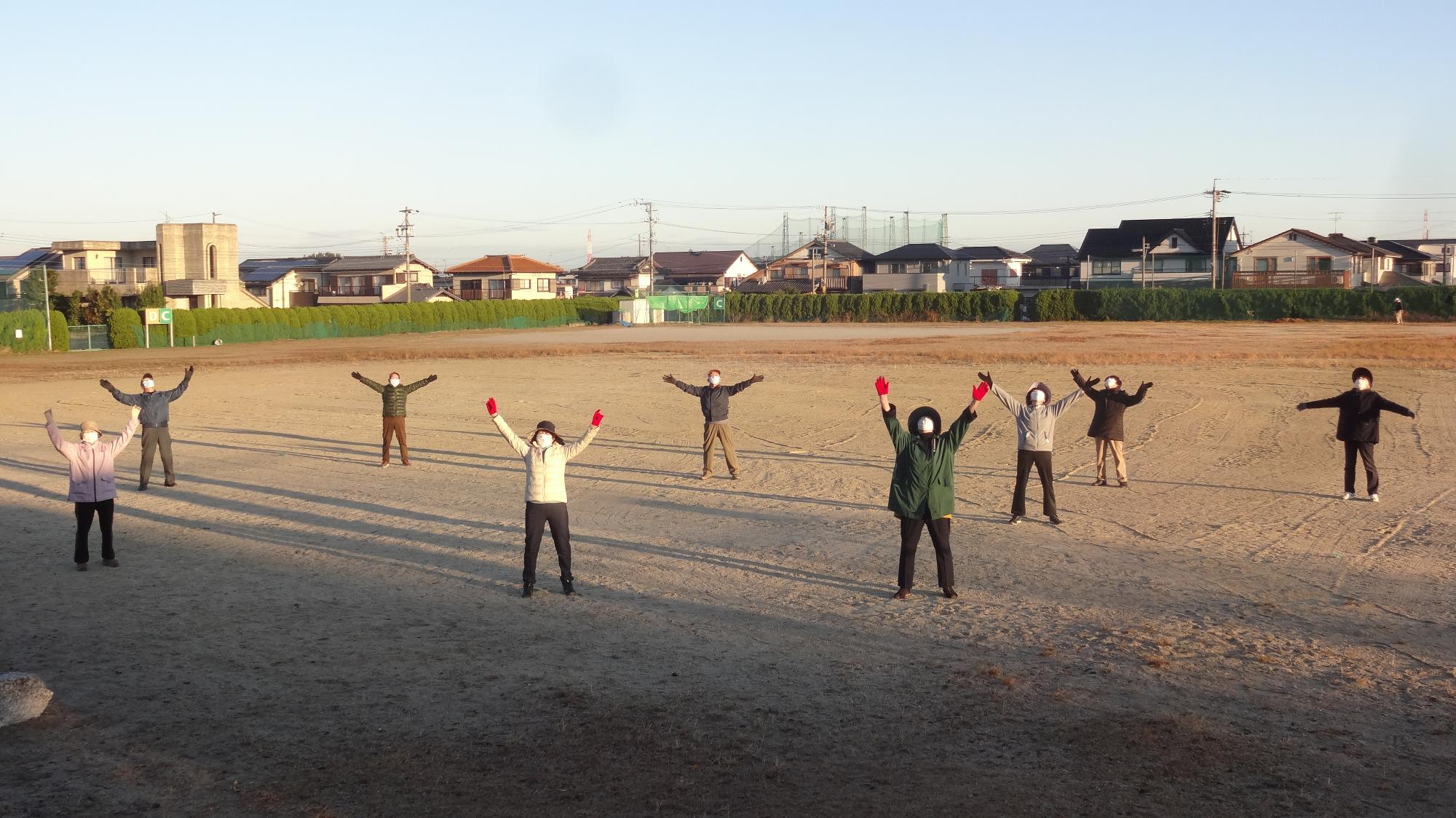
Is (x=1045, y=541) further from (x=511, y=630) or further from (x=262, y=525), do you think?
(x=262, y=525)

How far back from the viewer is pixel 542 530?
1099 cm

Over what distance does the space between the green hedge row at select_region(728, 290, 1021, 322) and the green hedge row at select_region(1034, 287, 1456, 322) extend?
3.86 meters

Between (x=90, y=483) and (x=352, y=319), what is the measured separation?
203ft

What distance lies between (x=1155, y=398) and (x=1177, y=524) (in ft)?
49.3

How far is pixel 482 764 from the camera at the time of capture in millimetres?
6926

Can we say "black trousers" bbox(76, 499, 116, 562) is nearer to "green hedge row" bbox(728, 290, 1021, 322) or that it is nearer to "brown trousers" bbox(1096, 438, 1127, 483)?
"brown trousers" bbox(1096, 438, 1127, 483)

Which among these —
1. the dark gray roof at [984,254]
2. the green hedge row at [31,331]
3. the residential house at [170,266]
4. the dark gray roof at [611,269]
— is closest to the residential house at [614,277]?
the dark gray roof at [611,269]

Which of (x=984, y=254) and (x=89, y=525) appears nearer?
(x=89, y=525)

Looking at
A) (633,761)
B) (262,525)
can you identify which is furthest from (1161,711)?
(262,525)

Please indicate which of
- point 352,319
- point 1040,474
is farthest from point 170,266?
point 1040,474

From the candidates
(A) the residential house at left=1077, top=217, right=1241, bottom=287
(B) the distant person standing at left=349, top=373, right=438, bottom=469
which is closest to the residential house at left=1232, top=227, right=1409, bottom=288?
(A) the residential house at left=1077, top=217, right=1241, bottom=287

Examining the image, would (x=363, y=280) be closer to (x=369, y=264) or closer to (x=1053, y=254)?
(x=369, y=264)

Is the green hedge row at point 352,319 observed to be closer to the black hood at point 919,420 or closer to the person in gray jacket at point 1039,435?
the person in gray jacket at point 1039,435

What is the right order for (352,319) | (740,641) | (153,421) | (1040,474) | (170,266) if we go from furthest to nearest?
(170,266) < (352,319) < (153,421) < (1040,474) < (740,641)
